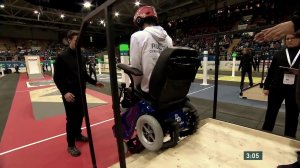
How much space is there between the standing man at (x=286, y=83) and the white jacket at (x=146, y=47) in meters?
1.39

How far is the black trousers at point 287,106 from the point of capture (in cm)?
195

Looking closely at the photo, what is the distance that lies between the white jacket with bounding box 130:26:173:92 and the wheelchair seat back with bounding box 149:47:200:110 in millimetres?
174

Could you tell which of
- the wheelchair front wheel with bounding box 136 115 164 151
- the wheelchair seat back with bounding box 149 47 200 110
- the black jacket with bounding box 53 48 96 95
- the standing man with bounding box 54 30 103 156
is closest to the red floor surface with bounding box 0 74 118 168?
the standing man with bounding box 54 30 103 156

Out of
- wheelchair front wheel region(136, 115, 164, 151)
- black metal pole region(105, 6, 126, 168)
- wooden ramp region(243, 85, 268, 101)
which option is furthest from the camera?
wooden ramp region(243, 85, 268, 101)

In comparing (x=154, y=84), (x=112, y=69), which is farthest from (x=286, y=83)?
(x=112, y=69)

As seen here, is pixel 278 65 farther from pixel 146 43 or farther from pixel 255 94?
pixel 255 94

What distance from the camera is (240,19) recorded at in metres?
16.9

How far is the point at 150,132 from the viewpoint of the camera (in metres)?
1.53

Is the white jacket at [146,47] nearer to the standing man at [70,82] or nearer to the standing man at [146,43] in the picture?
the standing man at [146,43]

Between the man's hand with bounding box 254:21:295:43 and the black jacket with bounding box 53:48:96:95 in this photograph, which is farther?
the black jacket with bounding box 53:48:96:95

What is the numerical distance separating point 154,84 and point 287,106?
165 cm

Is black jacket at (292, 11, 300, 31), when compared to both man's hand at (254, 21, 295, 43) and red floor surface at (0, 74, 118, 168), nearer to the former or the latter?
man's hand at (254, 21, 295, 43)

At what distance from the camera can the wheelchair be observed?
4.43 ft

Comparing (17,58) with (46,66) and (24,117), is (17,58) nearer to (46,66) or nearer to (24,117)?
(46,66)
